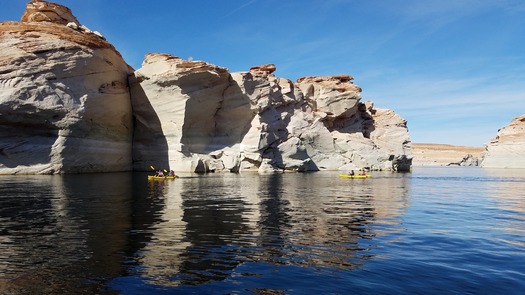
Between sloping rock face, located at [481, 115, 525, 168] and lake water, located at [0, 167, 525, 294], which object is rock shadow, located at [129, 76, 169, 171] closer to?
lake water, located at [0, 167, 525, 294]

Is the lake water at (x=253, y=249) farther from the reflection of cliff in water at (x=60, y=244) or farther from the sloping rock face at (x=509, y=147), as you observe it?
the sloping rock face at (x=509, y=147)

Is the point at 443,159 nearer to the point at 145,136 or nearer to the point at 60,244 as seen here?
the point at 145,136

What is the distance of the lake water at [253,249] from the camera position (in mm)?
7957

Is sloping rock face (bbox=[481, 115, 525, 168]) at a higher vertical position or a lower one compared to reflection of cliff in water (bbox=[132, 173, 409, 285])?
higher

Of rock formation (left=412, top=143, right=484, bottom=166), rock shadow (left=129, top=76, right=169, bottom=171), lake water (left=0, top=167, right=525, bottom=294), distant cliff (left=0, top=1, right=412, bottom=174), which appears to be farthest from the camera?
rock formation (left=412, top=143, right=484, bottom=166)

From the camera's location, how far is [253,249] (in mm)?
10836

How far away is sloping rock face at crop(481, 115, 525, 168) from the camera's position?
96688 mm

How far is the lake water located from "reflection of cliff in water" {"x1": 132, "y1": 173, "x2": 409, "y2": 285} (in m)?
0.04

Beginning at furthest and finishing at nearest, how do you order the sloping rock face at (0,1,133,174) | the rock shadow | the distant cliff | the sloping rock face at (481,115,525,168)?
1. the sloping rock face at (481,115,525,168)
2. the rock shadow
3. the distant cliff
4. the sloping rock face at (0,1,133,174)

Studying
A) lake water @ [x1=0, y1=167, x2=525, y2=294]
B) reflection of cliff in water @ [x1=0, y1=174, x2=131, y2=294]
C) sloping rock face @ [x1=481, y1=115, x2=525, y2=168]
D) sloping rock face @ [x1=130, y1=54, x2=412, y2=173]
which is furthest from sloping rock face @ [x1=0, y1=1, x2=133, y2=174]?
sloping rock face @ [x1=481, y1=115, x2=525, y2=168]

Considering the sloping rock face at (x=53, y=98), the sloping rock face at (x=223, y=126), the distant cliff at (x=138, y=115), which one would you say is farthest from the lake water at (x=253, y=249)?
the sloping rock face at (x=223, y=126)

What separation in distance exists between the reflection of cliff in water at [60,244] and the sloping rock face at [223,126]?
31410 mm

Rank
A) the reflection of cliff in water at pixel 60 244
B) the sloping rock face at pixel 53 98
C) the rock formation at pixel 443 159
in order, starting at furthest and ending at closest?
the rock formation at pixel 443 159
the sloping rock face at pixel 53 98
the reflection of cliff in water at pixel 60 244

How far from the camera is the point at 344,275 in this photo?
8617 mm
